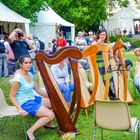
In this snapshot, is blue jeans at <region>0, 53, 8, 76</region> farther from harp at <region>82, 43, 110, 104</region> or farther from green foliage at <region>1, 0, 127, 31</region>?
green foliage at <region>1, 0, 127, 31</region>

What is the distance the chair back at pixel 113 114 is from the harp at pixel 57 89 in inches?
41.6

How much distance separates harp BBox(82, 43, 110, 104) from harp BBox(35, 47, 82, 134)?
104 cm

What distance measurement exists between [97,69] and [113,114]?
253cm

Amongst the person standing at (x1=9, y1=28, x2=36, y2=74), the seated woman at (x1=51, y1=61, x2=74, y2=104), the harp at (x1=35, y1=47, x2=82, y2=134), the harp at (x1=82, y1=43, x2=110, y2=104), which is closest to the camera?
the harp at (x1=35, y1=47, x2=82, y2=134)

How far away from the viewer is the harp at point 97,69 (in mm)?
7590

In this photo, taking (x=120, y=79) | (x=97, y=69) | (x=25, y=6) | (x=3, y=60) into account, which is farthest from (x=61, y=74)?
(x=25, y=6)

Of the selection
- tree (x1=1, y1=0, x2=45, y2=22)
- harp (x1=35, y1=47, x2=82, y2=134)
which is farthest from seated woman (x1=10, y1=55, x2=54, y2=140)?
tree (x1=1, y1=0, x2=45, y2=22)

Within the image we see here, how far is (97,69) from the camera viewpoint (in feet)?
25.7

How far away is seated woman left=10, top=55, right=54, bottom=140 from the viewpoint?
20.9ft

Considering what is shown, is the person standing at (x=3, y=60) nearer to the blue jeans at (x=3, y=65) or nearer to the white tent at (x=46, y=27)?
the blue jeans at (x=3, y=65)

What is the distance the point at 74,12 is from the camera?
3672 cm

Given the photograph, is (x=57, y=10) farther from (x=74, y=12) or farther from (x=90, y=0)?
(x=90, y=0)

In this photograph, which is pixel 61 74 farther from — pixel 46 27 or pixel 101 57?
pixel 46 27

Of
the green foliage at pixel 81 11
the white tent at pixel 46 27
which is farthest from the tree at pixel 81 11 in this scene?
the white tent at pixel 46 27
